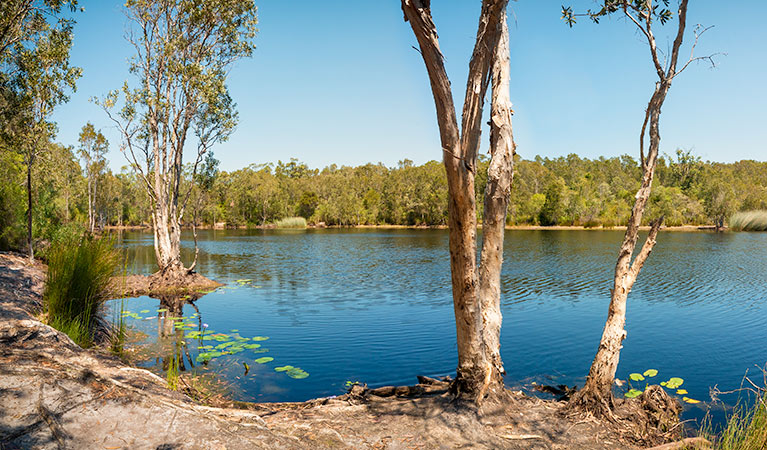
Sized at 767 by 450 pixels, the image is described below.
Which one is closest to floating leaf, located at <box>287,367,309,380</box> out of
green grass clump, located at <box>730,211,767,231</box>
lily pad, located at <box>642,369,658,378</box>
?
lily pad, located at <box>642,369,658,378</box>

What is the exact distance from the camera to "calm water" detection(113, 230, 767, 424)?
872 cm

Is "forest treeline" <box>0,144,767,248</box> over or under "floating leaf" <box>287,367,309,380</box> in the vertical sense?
over

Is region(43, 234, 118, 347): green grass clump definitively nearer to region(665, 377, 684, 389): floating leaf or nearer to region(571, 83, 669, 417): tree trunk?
region(571, 83, 669, 417): tree trunk

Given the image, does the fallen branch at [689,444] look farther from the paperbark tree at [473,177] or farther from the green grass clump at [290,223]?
the green grass clump at [290,223]

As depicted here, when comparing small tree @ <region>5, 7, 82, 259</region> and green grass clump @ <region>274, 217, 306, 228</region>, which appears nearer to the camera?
small tree @ <region>5, 7, 82, 259</region>

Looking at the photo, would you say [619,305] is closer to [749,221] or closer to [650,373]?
[650,373]

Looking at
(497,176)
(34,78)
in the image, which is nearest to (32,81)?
(34,78)

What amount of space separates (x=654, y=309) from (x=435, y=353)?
8.80 m

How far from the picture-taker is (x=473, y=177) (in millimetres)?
4758

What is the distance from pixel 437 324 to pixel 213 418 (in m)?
8.69

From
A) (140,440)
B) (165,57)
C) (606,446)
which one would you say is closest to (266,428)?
(140,440)

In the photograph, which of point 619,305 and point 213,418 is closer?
point 213,418

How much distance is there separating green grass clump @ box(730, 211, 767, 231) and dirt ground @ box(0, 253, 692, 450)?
74627 millimetres

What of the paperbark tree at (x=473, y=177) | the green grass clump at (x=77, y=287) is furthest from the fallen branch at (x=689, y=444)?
the green grass clump at (x=77, y=287)
